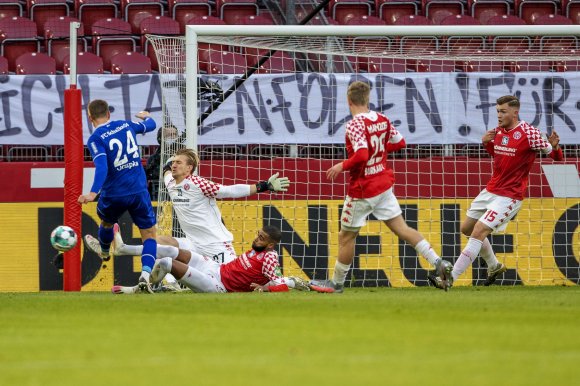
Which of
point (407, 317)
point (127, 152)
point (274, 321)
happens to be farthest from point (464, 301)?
point (127, 152)

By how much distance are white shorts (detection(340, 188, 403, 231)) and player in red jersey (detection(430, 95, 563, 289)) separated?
3.84ft

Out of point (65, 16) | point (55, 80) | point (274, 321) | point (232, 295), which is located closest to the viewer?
point (274, 321)

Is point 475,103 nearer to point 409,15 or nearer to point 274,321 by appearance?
point 409,15

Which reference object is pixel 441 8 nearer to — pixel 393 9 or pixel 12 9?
pixel 393 9

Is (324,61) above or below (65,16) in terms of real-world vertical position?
below

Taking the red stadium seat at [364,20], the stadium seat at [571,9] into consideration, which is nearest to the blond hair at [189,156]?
the red stadium seat at [364,20]

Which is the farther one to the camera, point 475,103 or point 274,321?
point 475,103

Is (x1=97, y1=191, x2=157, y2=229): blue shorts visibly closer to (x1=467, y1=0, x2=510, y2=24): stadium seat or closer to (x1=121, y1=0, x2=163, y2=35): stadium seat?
(x1=121, y1=0, x2=163, y2=35): stadium seat

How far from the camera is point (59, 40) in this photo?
661 inches

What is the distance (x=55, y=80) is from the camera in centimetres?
1408

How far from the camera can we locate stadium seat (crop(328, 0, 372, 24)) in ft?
59.2

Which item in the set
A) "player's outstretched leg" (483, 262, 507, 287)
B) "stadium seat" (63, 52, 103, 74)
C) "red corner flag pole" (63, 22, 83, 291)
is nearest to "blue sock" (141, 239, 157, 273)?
"red corner flag pole" (63, 22, 83, 291)

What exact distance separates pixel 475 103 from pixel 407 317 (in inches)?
273

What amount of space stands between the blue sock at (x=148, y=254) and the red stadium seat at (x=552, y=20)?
8.88 metres
